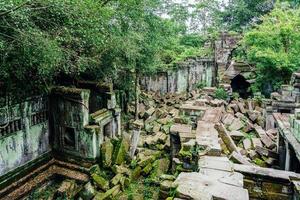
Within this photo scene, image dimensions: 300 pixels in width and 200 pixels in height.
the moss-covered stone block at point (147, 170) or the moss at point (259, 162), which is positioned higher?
the moss at point (259, 162)

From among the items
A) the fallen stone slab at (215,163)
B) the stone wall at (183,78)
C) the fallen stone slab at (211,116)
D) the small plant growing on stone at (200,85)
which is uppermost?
the stone wall at (183,78)

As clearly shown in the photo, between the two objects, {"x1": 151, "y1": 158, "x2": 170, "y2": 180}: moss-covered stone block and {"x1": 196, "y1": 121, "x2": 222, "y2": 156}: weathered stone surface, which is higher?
{"x1": 196, "y1": 121, "x2": 222, "y2": 156}: weathered stone surface

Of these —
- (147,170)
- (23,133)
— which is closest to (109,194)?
(147,170)

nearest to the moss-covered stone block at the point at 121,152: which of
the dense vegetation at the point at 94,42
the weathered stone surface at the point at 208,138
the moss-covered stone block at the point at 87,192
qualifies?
the moss-covered stone block at the point at 87,192

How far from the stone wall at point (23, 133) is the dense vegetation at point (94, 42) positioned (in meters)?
0.57

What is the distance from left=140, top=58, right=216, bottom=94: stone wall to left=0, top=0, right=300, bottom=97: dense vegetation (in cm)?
91

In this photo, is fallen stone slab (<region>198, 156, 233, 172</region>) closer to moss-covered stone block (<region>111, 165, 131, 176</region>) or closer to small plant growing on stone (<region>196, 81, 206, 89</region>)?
moss-covered stone block (<region>111, 165, 131, 176</region>)

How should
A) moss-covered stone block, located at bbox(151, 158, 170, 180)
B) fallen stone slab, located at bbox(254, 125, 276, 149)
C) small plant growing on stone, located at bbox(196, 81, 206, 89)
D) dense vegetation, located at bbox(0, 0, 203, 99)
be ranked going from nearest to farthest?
1. dense vegetation, located at bbox(0, 0, 203, 99)
2. fallen stone slab, located at bbox(254, 125, 276, 149)
3. moss-covered stone block, located at bbox(151, 158, 170, 180)
4. small plant growing on stone, located at bbox(196, 81, 206, 89)

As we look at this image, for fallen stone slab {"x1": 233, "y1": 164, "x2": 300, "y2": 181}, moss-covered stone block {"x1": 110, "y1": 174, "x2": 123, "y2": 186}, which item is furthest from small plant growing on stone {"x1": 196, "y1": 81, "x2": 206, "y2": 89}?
fallen stone slab {"x1": 233, "y1": 164, "x2": 300, "y2": 181}

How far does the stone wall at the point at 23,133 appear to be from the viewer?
8.07m

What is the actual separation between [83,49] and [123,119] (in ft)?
20.2

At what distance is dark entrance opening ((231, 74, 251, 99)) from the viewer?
2328cm

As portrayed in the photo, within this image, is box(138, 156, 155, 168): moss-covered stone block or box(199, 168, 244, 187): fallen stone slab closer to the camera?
box(199, 168, 244, 187): fallen stone slab

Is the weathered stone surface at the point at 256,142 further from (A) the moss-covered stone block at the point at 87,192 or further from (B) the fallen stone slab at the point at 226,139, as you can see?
(A) the moss-covered stone block at the point at 87,192
